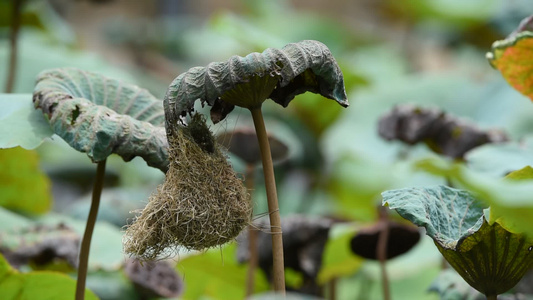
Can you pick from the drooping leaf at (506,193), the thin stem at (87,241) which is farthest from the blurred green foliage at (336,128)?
the thin stem at (87,241)

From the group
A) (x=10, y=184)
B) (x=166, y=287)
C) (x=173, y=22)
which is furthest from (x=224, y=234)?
(x=173, y=22)

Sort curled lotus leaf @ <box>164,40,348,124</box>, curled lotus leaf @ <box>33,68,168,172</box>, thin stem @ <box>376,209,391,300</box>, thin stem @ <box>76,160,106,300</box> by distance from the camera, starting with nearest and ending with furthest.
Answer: curled lotus leaf @ <box>164,40,348,124</box> < curled lotus leaf @ <box>33,68,168,172</box> < thin stem @ <box>76,160,106,300</box> < thin stem @ <box>376,209,391,300</box>

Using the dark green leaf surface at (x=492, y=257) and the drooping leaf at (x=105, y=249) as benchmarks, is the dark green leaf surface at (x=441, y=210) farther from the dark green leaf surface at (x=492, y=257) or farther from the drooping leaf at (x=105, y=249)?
the drooping leaf at (x=105, y=249)

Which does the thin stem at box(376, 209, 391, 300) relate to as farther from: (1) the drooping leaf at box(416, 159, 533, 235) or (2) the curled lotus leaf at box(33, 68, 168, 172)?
(1) the drooping leaf at box(416, 159, 533, 235)

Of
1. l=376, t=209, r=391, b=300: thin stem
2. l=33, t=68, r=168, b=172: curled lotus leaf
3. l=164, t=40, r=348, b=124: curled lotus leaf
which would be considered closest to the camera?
l=164, t=40, r=348, b=124: curled lotus leaf

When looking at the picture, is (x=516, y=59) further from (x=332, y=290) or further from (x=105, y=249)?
(x=105, y=249)

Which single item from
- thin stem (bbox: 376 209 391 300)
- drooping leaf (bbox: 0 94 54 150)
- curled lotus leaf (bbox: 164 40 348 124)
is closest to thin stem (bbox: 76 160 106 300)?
drooping leaf (bbox: 0 94 54 150)

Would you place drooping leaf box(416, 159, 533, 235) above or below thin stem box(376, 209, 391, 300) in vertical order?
below

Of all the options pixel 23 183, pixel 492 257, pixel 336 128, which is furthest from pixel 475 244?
pixel 336 128
